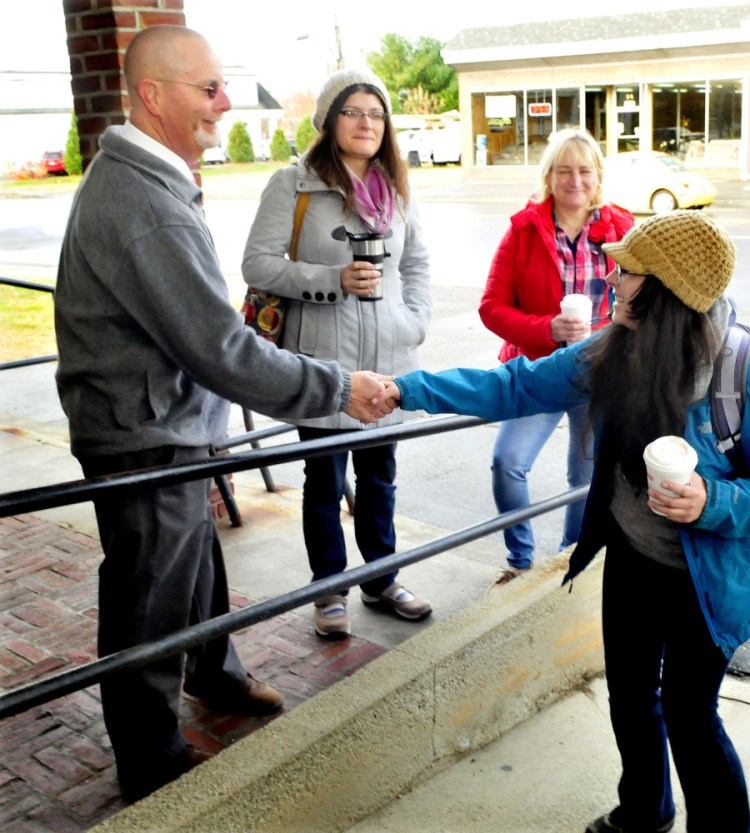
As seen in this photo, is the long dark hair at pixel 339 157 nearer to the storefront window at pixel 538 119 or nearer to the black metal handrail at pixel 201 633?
the black metal handrail at pixel 201 633

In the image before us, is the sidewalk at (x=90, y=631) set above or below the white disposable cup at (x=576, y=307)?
below

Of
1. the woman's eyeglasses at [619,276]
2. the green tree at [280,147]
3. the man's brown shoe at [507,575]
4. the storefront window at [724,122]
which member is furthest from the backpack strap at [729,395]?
the green tree at [280,147]

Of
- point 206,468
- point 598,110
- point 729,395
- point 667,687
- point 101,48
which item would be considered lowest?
point 667,687

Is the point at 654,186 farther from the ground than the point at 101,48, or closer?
closer

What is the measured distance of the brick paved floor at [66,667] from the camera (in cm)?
279

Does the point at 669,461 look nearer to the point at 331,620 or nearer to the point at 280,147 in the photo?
the point at 331,620

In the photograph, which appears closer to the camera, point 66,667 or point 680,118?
point 66,667

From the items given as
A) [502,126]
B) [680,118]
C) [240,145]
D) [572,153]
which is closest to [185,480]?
[572,153]

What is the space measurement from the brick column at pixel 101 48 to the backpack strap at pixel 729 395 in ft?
9.58

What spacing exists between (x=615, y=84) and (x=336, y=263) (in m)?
32.6

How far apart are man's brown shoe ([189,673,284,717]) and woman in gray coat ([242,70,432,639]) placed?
1.71 ft

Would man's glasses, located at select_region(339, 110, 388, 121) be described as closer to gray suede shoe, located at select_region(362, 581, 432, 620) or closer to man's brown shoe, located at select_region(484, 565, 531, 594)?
gray suede shoe, located at select_region(362, 581, 432, 620)

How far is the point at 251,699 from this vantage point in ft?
10.4

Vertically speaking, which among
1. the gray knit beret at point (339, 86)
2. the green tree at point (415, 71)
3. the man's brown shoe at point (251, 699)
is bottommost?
the man's brown shoe at point (251, 699)
